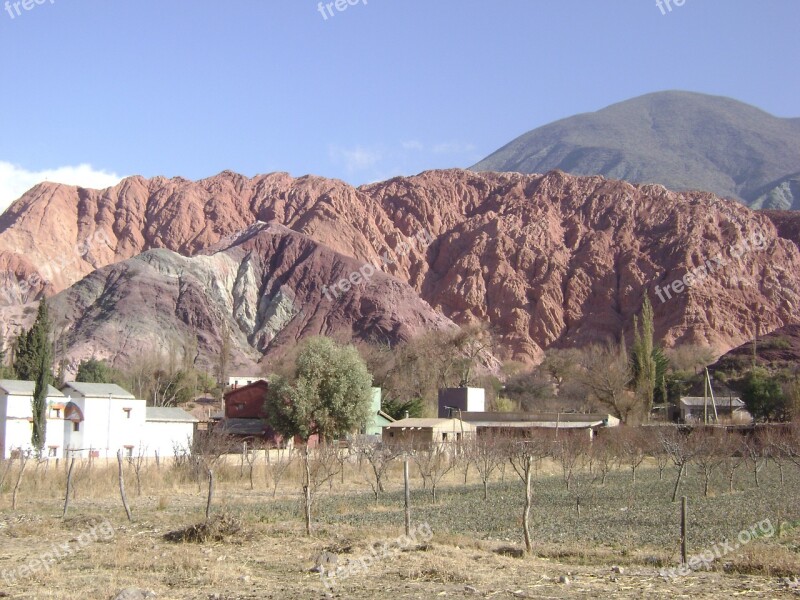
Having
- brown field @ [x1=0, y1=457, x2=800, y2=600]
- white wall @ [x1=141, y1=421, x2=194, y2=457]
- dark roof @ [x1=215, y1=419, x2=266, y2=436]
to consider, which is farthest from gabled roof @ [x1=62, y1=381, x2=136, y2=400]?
brown field @ [x1=0, y1=457, x2=800, y2=600]

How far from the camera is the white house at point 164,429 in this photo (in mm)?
53094

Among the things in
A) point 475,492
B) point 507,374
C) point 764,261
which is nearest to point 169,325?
point 507,374

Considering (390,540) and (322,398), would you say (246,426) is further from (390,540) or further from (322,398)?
(390,540)

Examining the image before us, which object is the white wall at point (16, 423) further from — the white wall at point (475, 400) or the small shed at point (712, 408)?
the small shed at point (712, 408)

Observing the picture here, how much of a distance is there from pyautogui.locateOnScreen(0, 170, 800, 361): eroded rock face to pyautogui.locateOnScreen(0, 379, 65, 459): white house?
47.8 m

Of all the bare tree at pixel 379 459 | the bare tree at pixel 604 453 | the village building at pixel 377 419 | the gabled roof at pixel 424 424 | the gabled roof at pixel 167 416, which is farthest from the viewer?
the village building at pixel 377 419


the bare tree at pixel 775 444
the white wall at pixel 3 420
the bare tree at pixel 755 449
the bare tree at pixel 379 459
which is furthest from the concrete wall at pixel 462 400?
the white wall at pixel 3 420

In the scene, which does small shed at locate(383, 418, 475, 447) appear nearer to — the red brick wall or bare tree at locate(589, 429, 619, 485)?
bare tree at locate(589, 429, 619, 485)

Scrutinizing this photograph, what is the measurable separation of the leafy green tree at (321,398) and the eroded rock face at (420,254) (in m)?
47.8

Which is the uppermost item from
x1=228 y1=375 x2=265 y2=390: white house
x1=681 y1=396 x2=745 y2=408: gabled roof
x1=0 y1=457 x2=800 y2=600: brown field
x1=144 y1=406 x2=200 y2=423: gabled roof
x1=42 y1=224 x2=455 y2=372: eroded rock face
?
x1=42 y1=224 x2=455 y2=372: eroded rock face

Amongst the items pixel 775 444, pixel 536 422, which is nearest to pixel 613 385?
pixel 536 422

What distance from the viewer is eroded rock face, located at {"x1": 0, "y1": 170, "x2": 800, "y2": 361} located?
112688 millimetres

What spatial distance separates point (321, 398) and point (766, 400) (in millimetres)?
37673

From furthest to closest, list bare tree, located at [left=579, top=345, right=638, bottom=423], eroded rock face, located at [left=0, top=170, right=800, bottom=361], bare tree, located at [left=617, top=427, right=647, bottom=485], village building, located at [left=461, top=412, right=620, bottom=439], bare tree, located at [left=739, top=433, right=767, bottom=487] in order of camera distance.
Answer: eroded rock face, located at [left=0, top=170, right=800, bottom=361]
bare tree, located at [left=579, top=345, right=638, bottom=423]
village building, located at [left=461, top=412, right=620, bottom=439]
bare tree, located at [left=739, top=433, right=767, bottom=487]
bare tree, located at [left=617, top=427, right=647, bottom=485]
